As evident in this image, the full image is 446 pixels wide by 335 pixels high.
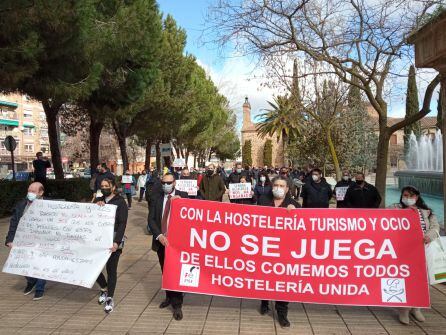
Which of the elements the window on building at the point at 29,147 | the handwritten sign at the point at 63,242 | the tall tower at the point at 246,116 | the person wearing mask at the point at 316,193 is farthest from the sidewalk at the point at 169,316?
the tall tower at the point at 246,116

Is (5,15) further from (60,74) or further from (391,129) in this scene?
(391,129)

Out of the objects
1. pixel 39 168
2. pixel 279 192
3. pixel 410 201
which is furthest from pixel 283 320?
pixel 39 168

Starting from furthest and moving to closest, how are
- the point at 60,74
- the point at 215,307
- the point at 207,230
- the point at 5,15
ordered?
1. the point at 60,74
2. the point at 5,15
3. the point at 215,307
4. the point at 207,230

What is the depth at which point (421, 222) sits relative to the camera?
509cm

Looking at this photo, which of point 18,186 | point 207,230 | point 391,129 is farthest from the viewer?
point 18,186

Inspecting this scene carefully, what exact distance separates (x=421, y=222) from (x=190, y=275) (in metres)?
2.70

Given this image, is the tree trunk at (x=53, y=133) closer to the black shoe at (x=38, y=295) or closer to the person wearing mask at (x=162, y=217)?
the black shoe at (x=38, y=295)

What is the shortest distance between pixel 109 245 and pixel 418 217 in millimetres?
3597

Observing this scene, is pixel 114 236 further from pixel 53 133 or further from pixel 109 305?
pixel 53 133

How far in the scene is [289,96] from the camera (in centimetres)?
2269

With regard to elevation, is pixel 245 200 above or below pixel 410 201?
below

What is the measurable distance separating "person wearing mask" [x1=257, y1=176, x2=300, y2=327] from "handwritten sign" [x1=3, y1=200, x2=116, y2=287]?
192 cm

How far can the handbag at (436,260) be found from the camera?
5121 mm

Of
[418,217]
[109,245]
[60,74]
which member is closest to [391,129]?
[418,217]
